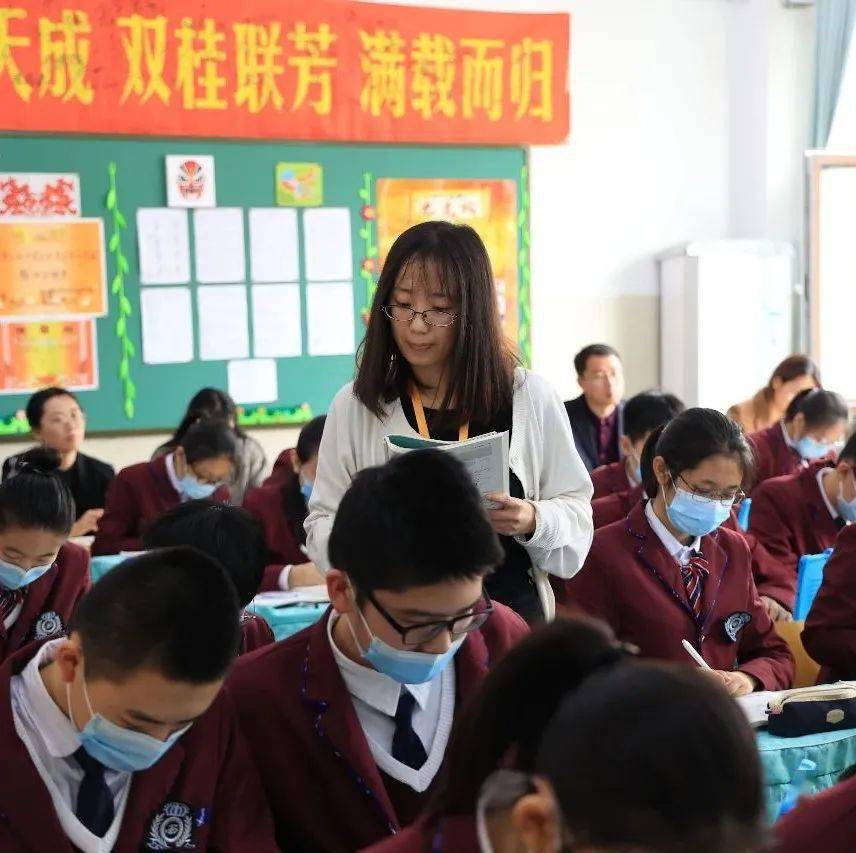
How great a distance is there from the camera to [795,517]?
138 inches

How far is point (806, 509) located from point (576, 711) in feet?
9.44

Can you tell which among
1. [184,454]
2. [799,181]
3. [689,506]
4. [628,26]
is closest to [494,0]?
[628,26]

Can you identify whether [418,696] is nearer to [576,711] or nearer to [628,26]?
[576,711]

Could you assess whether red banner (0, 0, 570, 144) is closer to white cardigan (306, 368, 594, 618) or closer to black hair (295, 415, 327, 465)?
black hair (295, 415, 327, 465)

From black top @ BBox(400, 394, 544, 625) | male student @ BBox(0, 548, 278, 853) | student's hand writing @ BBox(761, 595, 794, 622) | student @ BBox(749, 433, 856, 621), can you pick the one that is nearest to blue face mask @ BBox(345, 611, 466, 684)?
male student @ BBox(0, 548, 278, 853)

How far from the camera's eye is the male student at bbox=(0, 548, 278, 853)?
4.23ft

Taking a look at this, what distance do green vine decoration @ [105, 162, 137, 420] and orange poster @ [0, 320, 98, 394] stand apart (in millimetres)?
119

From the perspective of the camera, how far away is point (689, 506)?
7.85ft

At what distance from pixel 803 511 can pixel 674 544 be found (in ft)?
4.11

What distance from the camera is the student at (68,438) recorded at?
447 centimetres

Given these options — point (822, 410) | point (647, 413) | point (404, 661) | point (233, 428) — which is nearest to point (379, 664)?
point (404, 661)

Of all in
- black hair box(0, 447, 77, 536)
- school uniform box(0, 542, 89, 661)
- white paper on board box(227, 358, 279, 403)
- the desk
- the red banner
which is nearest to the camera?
the desk

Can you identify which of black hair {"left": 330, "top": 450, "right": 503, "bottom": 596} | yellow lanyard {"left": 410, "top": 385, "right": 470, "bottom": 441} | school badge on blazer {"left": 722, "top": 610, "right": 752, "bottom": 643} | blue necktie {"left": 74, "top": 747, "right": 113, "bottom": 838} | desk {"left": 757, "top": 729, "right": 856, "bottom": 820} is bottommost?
desk {"left": 757, "top": 729, "right": 856, "bottom": 820}

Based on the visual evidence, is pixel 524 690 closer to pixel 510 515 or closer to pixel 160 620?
pixel 160 620
